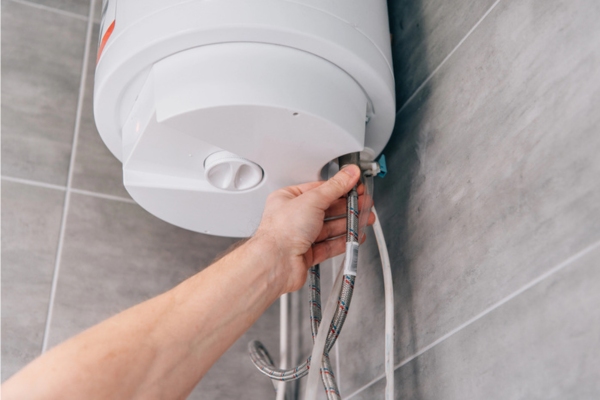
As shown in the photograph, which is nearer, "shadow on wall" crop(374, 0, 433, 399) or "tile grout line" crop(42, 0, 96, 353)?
"shadow on wall" crop(374, 0, 433, 399)

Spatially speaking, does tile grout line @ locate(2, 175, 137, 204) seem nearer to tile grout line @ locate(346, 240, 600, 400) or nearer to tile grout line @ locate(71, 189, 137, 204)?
tile grout line @ locate(71, 189, 137, 204)

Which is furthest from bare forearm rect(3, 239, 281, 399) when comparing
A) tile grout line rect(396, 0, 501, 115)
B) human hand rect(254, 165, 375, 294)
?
tile grout line rect(396, 0, 501, 115)

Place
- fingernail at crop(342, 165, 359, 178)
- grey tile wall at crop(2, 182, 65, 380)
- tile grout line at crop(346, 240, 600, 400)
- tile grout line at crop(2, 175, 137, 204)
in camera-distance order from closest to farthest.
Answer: tile grout line at crop(346, 240, 600, 400)
fingernail at crop(342, 165, 359, 178)
grey tile wall at crop(2, 182, 65, 380)
tile grout line at crop(2, 175, 137, 204)

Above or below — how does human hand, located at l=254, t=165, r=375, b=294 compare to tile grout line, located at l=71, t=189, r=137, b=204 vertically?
below

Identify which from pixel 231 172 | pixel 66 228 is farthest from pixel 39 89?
pixel 231 172

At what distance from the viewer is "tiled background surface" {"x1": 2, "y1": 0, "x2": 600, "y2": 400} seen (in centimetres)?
65

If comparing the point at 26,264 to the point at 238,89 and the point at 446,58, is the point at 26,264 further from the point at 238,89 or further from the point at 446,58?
the point at 446,58

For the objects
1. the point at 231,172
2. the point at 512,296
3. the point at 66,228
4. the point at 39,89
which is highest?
the point at 39,89

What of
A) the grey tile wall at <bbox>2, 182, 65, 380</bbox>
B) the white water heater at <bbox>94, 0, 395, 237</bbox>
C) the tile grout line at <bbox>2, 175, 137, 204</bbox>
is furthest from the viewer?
the tile grout line at <bbox>2, 175, 137, 204</bbox>

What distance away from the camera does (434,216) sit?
871mm

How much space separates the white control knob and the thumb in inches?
3.4

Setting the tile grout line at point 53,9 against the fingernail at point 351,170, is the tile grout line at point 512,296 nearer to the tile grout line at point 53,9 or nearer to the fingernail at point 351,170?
the fingernail at point 351,170

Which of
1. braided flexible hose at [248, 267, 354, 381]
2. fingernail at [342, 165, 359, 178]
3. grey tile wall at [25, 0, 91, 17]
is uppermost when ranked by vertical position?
Result: grey tile wall at [25, 0, 91, 17]

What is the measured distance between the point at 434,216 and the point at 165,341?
0.37 meters
